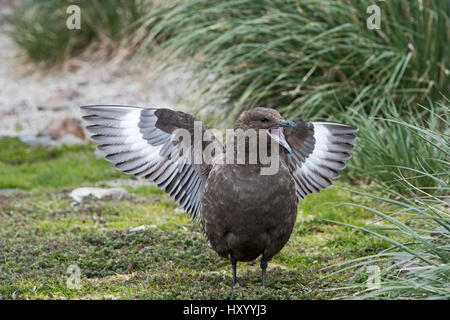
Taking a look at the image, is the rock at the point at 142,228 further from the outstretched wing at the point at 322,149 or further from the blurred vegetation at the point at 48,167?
the blurred vegetation at the point at 48,167

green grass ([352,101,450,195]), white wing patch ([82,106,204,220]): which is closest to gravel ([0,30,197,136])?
green grass ([352,101,450,195])

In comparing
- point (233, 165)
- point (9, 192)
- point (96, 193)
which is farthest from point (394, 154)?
point (9, 192)

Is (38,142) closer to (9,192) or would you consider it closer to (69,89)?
(9,192)

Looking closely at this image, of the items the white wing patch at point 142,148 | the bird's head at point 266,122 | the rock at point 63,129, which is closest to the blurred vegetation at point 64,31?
the rock at point 63,129

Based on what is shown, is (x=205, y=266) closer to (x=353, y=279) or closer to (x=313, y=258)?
(x=313, y=258)

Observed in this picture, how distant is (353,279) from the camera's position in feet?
12.0

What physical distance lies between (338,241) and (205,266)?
108cm

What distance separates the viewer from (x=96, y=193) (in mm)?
6078

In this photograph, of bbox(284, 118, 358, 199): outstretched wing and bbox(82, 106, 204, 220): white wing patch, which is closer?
bbox(82, 106, 204, 220): white wing patch

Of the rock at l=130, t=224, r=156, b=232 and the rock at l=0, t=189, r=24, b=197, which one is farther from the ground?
the rock at l=0, t=189, r=24, b=197

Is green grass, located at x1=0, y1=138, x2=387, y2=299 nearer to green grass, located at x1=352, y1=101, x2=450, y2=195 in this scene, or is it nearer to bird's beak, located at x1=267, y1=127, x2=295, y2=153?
green grass, located at x1=352, y1=101, x2=450, y2=195

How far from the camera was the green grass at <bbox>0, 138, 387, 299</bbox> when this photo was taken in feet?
12.5

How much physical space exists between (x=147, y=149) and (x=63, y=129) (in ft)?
14.9
